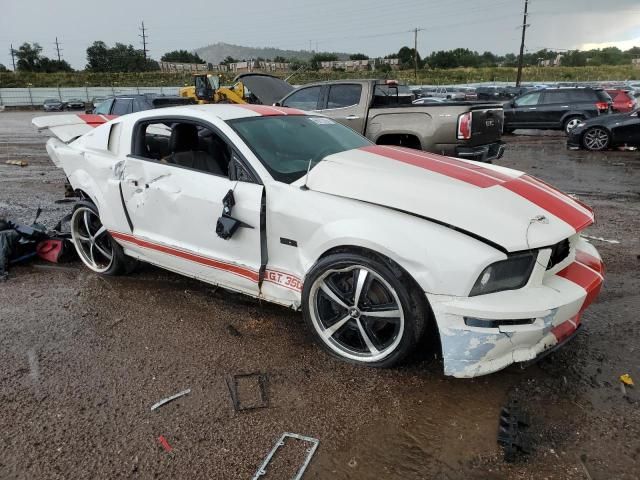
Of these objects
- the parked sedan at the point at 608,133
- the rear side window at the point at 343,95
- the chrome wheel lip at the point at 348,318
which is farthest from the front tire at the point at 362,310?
the parked sedan at the point at 608,133

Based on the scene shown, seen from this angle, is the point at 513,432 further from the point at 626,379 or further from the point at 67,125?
the point at 67,125

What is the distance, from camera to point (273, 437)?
2.49 meters

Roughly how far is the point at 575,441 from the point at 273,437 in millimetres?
1470

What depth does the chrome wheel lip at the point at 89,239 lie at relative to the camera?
4.66 metres

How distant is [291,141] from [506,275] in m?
1.86

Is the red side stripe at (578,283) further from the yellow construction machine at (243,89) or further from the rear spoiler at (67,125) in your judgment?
the yellow construction machine at (243,89)

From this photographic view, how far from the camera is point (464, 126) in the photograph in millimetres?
7402

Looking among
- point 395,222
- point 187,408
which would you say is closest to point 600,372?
point 395,222

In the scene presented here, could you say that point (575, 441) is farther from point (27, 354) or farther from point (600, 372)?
point (27, 354)

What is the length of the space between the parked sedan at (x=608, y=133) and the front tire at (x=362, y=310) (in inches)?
468

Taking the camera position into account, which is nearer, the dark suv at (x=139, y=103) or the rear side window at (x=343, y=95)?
the rear side window at (x=343, y=95)

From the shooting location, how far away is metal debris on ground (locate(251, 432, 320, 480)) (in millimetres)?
2244

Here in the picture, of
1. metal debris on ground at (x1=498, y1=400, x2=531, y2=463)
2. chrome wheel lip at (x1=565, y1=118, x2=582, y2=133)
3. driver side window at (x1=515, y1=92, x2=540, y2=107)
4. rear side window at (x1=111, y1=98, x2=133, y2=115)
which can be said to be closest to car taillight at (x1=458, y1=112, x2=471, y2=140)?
metal debris on ground at (x1=498, y1=400, x2=531, y2=463)

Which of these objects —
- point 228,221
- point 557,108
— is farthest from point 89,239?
point 557,108
